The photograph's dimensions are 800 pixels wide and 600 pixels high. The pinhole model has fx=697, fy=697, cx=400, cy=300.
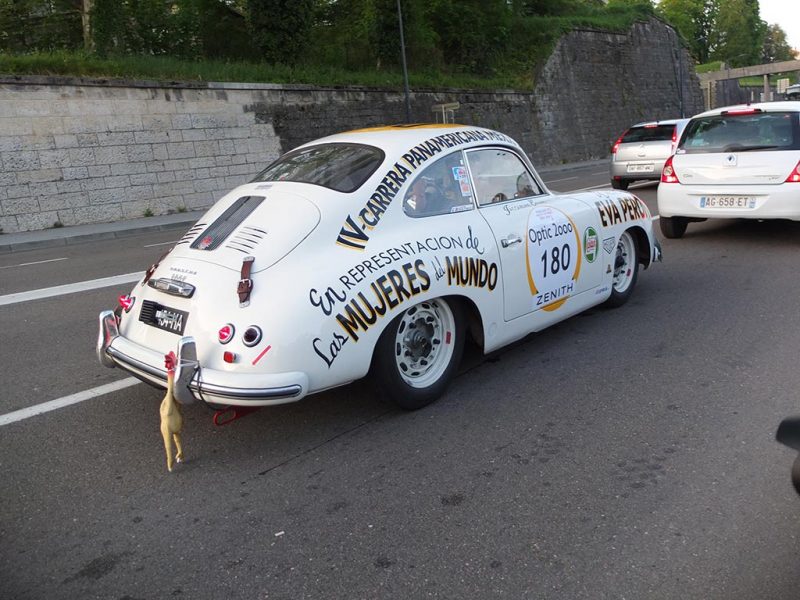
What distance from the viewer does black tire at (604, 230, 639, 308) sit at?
6.16 meters

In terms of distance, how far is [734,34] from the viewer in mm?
103375

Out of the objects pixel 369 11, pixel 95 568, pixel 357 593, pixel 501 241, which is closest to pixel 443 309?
pixel 501 241

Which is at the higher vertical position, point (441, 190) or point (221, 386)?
point (441, 190)

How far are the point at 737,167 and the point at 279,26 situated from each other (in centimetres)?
2009

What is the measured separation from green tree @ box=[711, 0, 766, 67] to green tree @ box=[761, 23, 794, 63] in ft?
112

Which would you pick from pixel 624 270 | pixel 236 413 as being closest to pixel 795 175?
pixel 624 270

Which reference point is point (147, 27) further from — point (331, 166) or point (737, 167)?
point (331, 166)

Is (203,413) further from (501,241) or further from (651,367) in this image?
(651,367)

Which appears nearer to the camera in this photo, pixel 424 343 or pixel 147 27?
pixel 424 343

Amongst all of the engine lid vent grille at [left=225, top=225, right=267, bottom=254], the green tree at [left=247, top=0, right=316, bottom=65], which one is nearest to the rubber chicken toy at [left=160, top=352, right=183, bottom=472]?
the engine lid vent grille at [left=225, top=225, right=267, bottom=254]

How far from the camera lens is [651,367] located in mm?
4785

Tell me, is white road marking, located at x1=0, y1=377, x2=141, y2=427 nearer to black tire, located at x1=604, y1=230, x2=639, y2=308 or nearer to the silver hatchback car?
black tire, located at x1=604, y1=230, x2=639, y2=308

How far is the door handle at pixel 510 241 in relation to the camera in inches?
181

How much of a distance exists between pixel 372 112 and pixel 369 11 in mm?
5846
